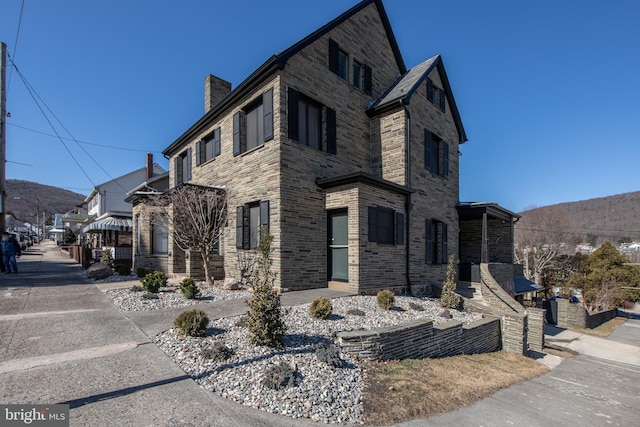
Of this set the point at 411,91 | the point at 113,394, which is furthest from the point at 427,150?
the point at 113,394

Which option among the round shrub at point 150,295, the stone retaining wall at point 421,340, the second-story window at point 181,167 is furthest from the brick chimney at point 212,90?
the stone retaining wall at point 421,340

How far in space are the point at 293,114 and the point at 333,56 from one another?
11.6 ft

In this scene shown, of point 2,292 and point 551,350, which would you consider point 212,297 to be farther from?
point 551,350

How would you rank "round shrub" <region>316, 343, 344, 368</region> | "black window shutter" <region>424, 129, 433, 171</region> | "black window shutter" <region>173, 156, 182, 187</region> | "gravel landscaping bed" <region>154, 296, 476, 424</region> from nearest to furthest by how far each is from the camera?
"gravel landscaping bed" <region>154, 296, 476, 424</region> < "round shrub" <region>316, 343, 344, 368</region> < "black window shutter" <region>424, 129, 433, 171</region> < "black window shutter" <region>173, 156, 182, 187</region>

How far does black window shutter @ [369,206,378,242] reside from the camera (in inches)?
404

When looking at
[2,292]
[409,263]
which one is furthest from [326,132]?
[2,292]

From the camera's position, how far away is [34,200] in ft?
286

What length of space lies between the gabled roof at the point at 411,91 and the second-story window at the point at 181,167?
9.90 meters

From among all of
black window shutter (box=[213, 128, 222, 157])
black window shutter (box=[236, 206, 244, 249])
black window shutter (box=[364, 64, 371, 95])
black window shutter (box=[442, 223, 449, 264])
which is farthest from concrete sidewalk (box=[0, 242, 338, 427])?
black window shutter (box=[442, 223, 449, 264])

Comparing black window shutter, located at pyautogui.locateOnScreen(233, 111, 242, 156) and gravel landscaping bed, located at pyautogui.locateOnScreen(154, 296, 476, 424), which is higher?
black window shutter, located at pyautogui.locateOnScreen(233, 111, 242, 156)

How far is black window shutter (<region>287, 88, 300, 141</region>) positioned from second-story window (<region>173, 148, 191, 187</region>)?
28.3ft

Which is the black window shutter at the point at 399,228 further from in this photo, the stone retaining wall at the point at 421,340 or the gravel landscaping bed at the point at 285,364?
the gravel landscaping bed at the point at 285,364

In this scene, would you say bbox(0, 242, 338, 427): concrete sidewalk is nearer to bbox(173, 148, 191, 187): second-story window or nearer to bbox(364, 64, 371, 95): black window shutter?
bbox(173, 148, 191, 187): second-story window

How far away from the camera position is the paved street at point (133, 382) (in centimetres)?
344
